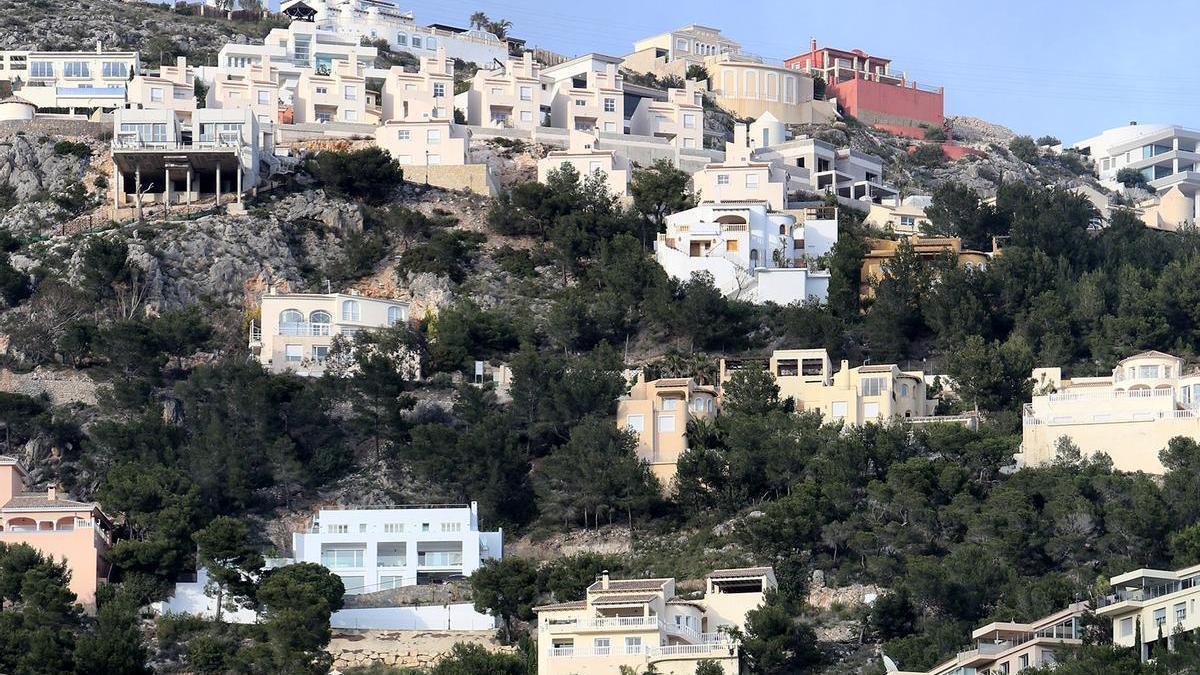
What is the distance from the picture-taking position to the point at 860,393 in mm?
73375

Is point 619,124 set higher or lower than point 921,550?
higher

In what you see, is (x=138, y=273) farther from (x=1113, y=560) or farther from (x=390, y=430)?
(x=1113, y=560)

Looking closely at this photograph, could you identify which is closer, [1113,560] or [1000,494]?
[1113,560]

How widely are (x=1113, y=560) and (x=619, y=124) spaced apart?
1749 inches

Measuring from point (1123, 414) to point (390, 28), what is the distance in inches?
2192

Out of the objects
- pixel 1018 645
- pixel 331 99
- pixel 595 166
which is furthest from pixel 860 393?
pixel 331 99

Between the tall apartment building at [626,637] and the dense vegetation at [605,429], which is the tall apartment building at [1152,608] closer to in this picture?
the dense vegetation at [605,429]

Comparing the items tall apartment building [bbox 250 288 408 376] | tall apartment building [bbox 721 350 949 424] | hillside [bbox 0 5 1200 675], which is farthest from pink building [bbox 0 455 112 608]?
tall apartment building [bbox 721 350 949 424]

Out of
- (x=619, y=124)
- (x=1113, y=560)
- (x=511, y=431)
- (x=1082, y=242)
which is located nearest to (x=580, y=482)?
(x=511, y=431)

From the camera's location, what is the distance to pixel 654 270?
81.8m

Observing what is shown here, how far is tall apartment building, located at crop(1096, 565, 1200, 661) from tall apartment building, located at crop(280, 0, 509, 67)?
215 ft

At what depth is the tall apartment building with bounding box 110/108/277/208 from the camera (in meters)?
86.2

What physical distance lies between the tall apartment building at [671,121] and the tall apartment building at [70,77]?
64.7 feet

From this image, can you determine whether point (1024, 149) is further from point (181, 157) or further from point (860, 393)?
point (860, 393)
